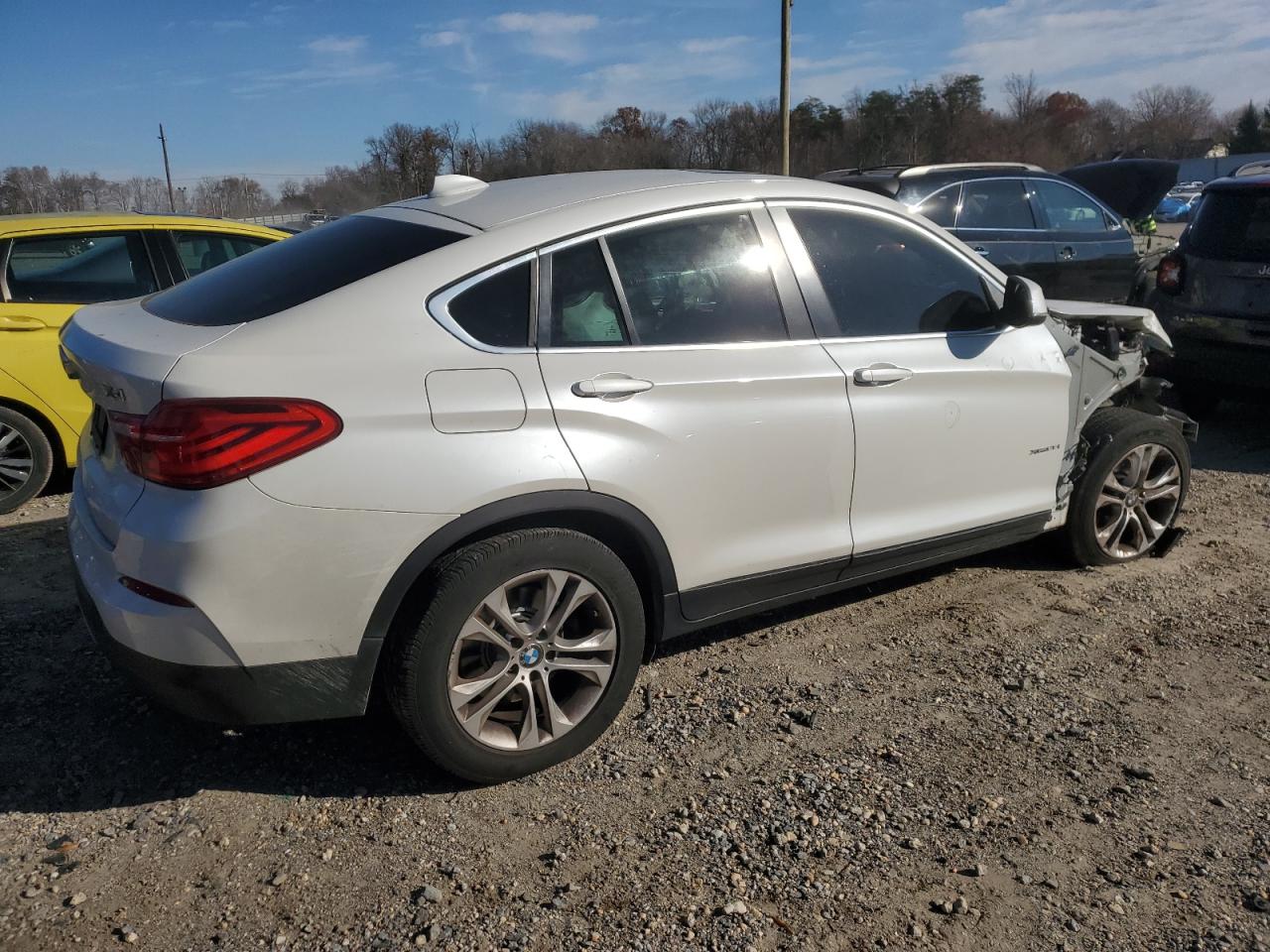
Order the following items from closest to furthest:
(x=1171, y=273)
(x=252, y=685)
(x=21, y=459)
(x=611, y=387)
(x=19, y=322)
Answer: (x=252, y=685)
(x=611, y=387)
(x=19, y=322)
(x=21, y=459)
(x=1171, y=273)

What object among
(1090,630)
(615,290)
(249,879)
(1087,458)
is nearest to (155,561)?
(249,879)

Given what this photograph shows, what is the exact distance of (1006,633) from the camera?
13.1 ft

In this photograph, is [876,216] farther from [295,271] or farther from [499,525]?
[295,271]

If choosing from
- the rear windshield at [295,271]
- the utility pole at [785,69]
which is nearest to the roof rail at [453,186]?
the rear windshield at [295,271]

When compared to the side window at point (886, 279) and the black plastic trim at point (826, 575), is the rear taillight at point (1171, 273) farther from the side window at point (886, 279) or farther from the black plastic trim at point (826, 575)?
the side window at point (886, 279)

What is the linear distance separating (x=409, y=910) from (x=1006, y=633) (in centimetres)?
253

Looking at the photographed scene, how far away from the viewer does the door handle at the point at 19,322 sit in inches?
219

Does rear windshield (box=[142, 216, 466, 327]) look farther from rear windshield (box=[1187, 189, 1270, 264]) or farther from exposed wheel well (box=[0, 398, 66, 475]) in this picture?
rear windshield (box=[1187, 189, 1270, 264])

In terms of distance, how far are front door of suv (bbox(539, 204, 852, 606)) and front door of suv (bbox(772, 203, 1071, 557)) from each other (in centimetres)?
11

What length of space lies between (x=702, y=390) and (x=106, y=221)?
15.3ft

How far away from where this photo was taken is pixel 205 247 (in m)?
6.50

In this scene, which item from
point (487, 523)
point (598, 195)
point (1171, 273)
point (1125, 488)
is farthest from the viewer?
point (1171, 273)

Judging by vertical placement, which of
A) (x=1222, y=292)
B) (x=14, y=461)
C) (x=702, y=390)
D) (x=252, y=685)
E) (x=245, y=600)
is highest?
(x=702, y=390)

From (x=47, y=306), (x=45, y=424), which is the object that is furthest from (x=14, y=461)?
(x=47, y=306)
